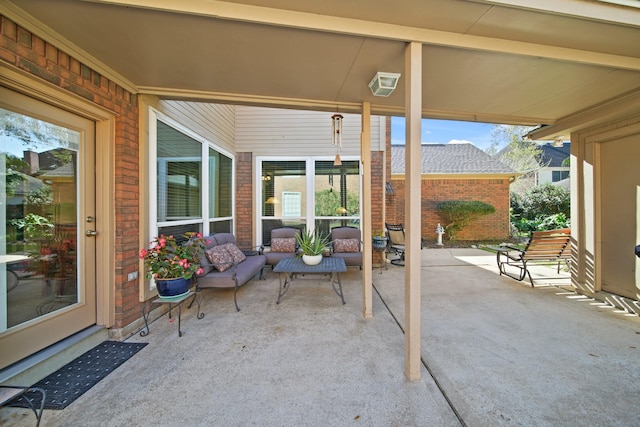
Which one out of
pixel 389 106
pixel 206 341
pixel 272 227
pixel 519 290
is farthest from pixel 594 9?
pixel 272 227

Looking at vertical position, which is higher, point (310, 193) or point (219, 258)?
point (310, 193)

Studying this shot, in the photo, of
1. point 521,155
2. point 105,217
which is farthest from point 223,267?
point 521,155

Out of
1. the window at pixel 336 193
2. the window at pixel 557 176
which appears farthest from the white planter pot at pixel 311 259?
the window at pixel 557 176

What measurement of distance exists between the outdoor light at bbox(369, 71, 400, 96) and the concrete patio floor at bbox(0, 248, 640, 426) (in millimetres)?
2708

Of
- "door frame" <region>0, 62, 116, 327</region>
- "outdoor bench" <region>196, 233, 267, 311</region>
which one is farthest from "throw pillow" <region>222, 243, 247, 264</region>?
"door frame" <region>0, 62, 116, 327</region>

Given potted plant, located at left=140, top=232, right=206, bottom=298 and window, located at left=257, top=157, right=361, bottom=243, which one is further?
window, located at left=257, top=157, right=361, bottom=243

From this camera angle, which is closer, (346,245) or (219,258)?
(219,258)

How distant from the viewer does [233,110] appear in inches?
231

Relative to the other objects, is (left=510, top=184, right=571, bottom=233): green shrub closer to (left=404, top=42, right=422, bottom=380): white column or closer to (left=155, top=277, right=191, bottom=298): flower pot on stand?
(left=404, top=42, right=422, bottom=380): white column

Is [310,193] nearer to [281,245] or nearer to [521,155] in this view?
[281,245]

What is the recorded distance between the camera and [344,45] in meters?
2.10

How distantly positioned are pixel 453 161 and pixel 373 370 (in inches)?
440

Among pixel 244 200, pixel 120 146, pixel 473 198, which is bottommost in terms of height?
pixel 244 200

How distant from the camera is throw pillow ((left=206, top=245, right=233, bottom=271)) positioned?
3730 millimetres
